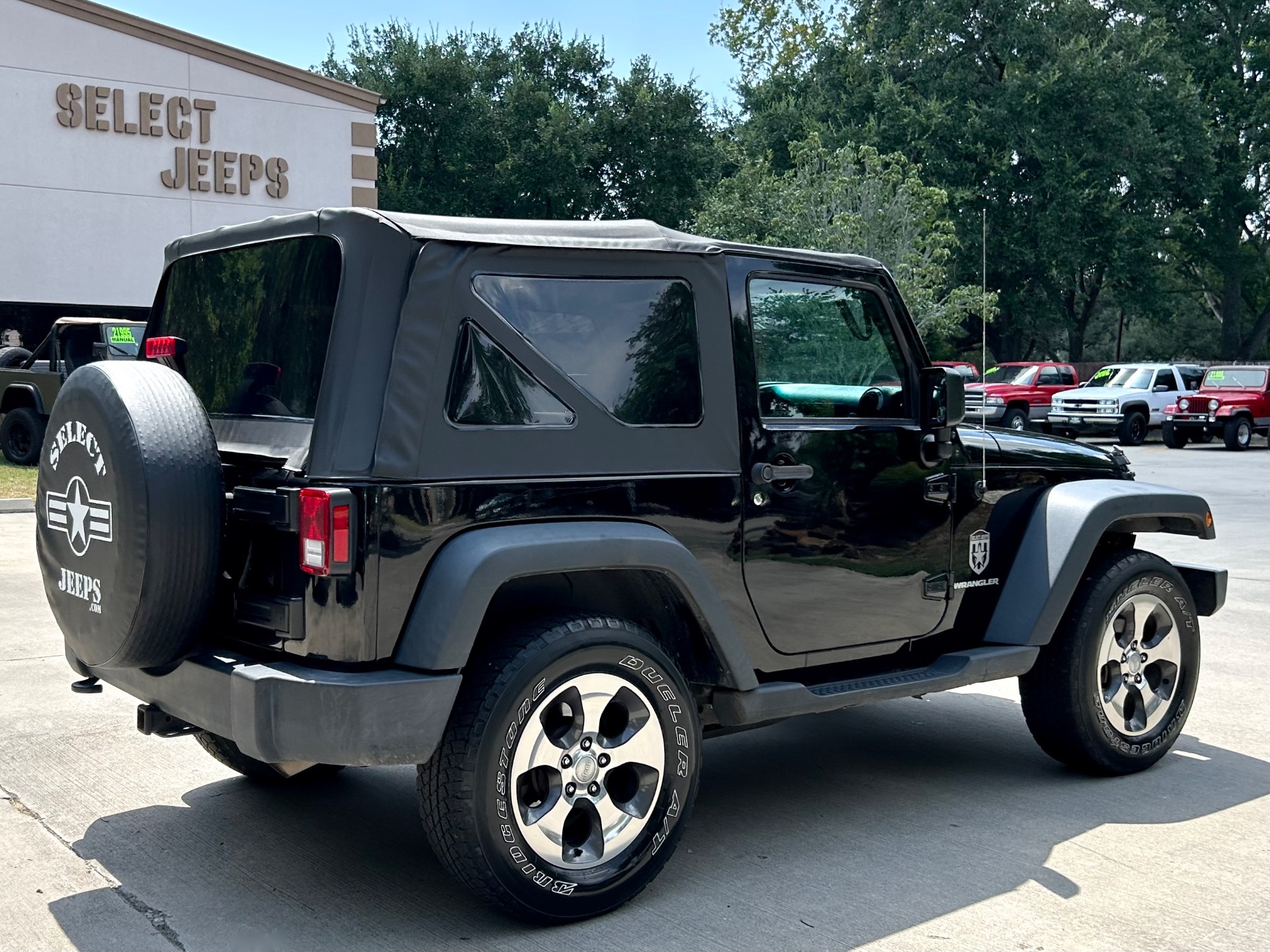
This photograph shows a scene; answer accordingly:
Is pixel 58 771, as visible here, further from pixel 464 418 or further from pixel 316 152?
pixel 316 152

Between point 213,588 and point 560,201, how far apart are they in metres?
36.6

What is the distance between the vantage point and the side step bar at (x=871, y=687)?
4.21 m

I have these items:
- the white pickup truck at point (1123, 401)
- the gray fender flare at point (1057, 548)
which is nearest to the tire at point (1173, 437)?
the white pickup truck at point (1123, 401)

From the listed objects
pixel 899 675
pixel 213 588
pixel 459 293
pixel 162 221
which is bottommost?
pixel 899 675

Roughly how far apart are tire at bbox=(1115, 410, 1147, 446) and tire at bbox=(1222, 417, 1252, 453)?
1903mm

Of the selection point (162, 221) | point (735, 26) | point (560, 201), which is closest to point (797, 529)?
point (162, 221)

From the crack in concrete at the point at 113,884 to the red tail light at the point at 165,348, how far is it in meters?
1.62

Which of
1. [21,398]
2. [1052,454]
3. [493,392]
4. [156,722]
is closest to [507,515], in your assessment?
[493,392]

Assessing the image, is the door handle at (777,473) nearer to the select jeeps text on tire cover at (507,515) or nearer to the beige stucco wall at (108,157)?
the select jeeps text on tire cover at (507,515)

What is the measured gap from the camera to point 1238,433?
91.2ft

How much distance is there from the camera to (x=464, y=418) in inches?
146

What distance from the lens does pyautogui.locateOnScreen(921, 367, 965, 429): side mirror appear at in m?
4.63

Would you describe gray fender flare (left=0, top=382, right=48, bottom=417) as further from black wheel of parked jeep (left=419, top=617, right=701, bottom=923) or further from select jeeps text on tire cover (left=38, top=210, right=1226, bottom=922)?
black wheel of parked jeep (left=419, top=617, right=701, bottom=923)

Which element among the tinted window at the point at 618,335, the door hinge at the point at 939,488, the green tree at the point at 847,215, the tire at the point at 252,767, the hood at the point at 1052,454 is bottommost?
the tire at the point at 252,767
